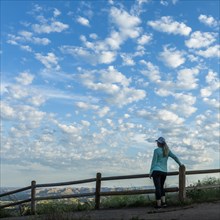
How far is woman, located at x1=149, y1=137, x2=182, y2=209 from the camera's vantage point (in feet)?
42.3

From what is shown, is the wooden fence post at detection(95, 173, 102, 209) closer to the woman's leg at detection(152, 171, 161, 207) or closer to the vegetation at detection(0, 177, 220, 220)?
the vegetation at detection(0, 177, 220, 220)

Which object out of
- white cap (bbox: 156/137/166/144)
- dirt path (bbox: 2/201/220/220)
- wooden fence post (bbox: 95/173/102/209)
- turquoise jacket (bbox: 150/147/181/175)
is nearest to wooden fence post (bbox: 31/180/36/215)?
wooden fence post (bbox: 95/173/102/209)

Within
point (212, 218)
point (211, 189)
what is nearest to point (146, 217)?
point (212, 218)

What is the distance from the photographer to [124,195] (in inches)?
612

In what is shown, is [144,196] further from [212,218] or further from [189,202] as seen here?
[212,218]

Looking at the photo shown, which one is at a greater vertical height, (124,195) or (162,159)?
(162,159)

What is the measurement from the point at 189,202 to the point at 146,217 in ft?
7.82

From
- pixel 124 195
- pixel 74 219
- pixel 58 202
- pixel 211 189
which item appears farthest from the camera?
pixel 58 202

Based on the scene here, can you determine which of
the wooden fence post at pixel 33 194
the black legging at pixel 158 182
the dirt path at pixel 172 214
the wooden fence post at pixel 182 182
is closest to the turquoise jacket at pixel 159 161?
the black legging at pixel 158 182

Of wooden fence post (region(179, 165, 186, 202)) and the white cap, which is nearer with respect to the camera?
the white cap

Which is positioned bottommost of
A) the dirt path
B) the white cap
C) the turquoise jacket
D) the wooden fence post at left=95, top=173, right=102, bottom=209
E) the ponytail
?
the dirt path

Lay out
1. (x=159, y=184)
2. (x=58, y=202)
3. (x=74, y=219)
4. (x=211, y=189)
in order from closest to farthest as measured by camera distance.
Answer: (x=74, y=219)
(x=159, y=184)
(x=211, y=189)
(x=58, y=202)

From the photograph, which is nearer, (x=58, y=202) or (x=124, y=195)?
(x=124, y=195)

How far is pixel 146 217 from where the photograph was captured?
1134cm
